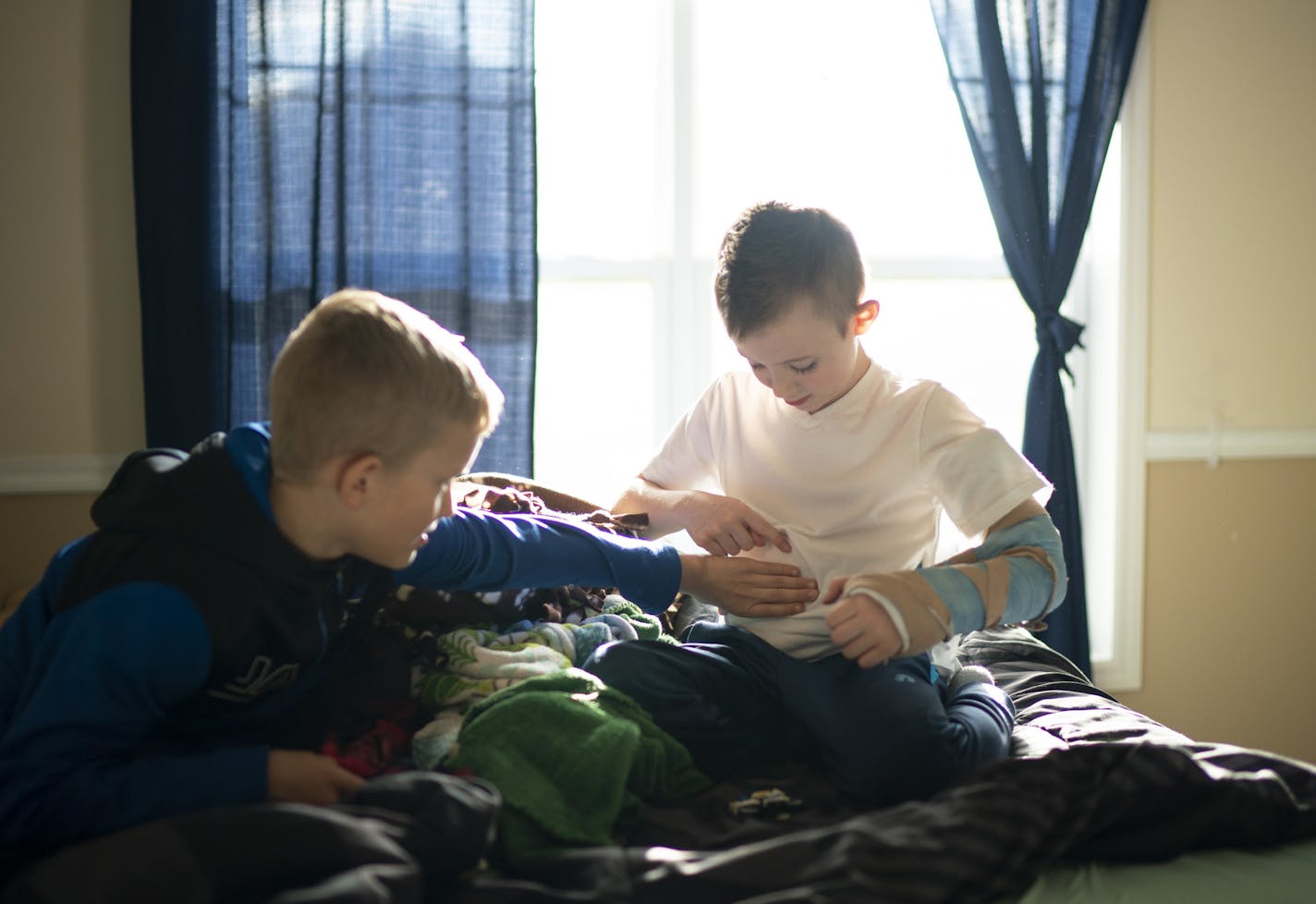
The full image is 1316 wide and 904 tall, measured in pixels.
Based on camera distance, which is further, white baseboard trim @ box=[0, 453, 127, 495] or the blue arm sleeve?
white baseboard trim @ box=[0, 453, 127, 495]

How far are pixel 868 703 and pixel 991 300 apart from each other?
1880 mm

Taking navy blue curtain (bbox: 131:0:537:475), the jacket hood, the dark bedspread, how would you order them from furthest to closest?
navy blue curtain (bbox: 131:0:537:475) < the jacket hood < the dark bedspread

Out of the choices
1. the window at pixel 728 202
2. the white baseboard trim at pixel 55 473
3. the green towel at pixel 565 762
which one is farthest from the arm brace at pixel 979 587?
the white baseboard trim at pixel 55 473

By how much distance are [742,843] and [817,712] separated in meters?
0.32

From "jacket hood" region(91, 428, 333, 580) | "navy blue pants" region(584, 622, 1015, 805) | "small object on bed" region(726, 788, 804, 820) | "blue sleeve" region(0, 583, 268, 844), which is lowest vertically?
"small object on bed" region(726, 788, 804, 820)

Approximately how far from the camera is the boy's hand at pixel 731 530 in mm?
1693

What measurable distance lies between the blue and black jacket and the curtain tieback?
6.61ft

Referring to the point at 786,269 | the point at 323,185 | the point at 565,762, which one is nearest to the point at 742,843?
the point at 565,762

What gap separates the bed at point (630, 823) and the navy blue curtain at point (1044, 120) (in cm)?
148

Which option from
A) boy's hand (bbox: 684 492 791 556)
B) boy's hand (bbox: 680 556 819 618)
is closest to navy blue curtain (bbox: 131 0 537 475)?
boy's hand (bbox: 684 492 791 556)

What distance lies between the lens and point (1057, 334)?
278 centimetres

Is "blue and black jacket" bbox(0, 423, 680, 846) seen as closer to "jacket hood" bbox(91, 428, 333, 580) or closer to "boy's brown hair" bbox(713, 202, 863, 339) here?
"jacket hood" bbox(91, 428, 333, 580)

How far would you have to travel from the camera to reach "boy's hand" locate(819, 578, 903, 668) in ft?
4.40

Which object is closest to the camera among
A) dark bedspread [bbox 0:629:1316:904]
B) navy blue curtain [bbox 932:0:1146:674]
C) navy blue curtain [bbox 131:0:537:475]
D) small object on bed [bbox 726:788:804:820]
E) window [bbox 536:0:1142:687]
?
dark bedspread [bbox 0:629:1316:904]
